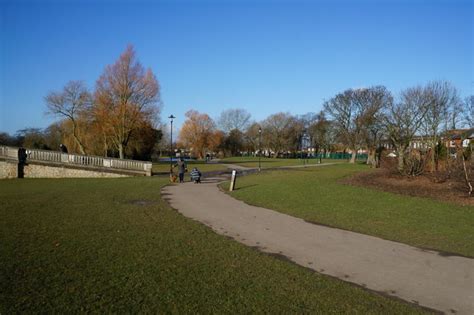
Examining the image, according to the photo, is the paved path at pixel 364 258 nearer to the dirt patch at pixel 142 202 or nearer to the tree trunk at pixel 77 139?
the dirt patch at pixel 142 202

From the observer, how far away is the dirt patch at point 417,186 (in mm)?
12484

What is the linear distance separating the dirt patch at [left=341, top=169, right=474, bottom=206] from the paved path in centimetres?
656

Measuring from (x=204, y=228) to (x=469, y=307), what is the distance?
568 centimetres

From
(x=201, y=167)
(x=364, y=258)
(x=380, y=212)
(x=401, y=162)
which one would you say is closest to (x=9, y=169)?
(x=201, y=167)

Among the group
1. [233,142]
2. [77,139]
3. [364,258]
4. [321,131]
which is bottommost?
[364,258]

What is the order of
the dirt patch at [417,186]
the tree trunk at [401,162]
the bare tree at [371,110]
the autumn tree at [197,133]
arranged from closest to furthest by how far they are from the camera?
the dirt patch at [417,186]
the tree trunk at [401,162]
the bare tree at [371,110]
the autumn tree at [197,133]

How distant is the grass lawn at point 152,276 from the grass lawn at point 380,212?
3.66 metres

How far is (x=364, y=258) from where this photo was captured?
621 centimetres

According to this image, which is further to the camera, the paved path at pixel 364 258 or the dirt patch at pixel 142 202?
the dirt patch at pixel 142 202

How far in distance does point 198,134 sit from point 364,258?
7902 centimetres

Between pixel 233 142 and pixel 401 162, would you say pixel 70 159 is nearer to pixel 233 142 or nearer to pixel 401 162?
pixel 401 162

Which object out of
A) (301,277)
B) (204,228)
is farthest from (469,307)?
(204,228)

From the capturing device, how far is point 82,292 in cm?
423

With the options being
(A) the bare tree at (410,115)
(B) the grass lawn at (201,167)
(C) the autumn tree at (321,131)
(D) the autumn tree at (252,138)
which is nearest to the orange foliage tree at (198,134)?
(D) the autumn tree at (252,138)
